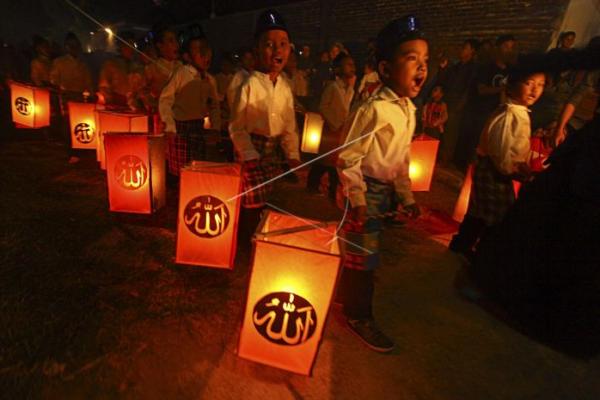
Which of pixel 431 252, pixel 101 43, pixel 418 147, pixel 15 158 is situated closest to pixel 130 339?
pixel 431 252

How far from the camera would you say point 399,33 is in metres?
2.29

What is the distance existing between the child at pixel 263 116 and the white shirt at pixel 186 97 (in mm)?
1429

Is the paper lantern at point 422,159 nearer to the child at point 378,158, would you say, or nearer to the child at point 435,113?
the child at point 378,158

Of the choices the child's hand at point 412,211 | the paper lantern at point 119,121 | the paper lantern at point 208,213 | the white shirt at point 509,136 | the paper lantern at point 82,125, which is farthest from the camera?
the paper lantern at point 82,125

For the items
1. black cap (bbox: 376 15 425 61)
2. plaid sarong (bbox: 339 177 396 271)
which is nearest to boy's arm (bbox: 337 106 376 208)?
plaid sarong (bbox: 339 177 396 271)

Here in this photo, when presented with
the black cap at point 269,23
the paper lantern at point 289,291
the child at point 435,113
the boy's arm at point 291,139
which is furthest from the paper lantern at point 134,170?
the child at point 435,113

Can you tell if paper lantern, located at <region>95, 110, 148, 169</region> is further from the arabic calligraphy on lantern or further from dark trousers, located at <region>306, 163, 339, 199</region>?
dark trousers, located at <region>306, 163, 339, 199</region>

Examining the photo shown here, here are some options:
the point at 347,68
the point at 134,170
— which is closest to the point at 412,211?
the point at 134,170

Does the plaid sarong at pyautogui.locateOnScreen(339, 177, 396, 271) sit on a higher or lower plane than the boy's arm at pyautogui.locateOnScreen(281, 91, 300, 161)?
lower

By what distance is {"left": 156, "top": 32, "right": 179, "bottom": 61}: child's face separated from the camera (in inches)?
186

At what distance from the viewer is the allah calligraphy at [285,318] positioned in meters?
2.08

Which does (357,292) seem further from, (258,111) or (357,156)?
(258,111)

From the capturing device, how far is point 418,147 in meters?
4.87

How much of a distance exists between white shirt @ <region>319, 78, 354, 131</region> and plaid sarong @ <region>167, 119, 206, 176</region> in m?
2.52
